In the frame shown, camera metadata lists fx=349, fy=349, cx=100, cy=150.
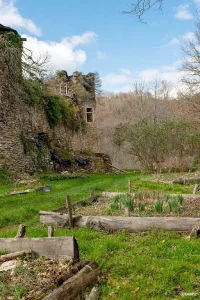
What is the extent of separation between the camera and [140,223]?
687 centimetres

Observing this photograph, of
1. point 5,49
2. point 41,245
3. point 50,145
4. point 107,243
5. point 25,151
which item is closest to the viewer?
point 41,245

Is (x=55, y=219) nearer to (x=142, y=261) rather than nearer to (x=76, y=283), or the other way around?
(x=142, y=261)

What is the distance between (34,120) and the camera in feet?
74.8

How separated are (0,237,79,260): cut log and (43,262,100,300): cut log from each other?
0.33 m

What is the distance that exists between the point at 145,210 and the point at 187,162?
14.8 meters

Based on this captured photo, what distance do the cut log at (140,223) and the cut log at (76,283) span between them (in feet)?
6.81

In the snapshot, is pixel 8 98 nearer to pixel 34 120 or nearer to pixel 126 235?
pixel 34 120

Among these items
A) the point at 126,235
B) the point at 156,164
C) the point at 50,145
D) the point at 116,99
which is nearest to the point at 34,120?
the point at 50,145

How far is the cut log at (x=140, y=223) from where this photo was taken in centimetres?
667

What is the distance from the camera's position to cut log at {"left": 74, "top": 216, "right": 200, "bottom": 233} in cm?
667

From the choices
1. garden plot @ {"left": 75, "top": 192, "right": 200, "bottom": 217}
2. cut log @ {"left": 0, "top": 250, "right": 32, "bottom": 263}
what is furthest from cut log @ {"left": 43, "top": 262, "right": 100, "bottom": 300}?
garden plot @ {"left": 75, "top": 192, "right": 200, "bottom": 217}

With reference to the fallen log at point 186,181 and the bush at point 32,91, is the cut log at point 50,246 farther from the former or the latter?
the bush at point 32,91

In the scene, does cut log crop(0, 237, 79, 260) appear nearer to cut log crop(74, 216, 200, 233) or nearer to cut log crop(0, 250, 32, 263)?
cut log crop(0, 250, 32, 263)

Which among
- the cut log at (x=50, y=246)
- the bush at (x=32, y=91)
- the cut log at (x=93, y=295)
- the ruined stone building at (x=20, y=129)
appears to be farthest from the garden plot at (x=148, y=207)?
the bush at (x=32, y=91)
